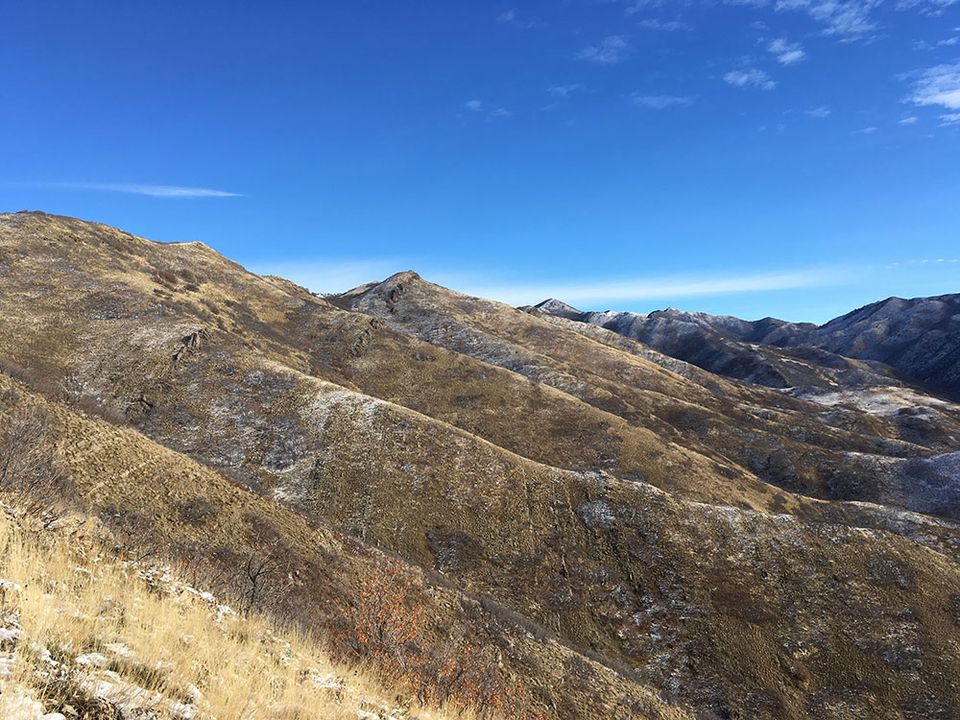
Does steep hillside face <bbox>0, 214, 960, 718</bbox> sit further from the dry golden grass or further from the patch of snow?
the patch of snow

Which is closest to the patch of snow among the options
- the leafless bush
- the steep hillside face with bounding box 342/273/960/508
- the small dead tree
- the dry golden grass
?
the dry golden grass

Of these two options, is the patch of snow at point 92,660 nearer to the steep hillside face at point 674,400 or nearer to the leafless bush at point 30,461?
the leafless bush at point 30,461

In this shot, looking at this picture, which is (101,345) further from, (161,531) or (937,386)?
(937,386)

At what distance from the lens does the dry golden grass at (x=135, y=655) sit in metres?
6.93

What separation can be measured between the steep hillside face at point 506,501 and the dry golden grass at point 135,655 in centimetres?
801

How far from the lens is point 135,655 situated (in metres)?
8.43

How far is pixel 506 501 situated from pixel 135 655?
134 ft

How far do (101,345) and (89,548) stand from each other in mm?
56395

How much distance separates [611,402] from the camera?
95.0 m

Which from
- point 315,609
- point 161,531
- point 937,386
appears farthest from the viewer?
point 937,386

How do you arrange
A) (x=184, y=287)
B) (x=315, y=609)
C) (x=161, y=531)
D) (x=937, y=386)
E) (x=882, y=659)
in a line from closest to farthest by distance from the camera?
1. (x=315, y=609)
2. (x=161, y=531)
3. (x=882, y=659)
4. (x=184, y=287)
5. (x=937, y=386)

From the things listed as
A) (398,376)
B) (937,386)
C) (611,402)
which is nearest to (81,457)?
(398,376)

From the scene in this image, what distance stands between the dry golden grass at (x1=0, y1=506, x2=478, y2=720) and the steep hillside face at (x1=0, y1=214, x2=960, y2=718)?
801 centimetres

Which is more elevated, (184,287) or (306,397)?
(184,287)
